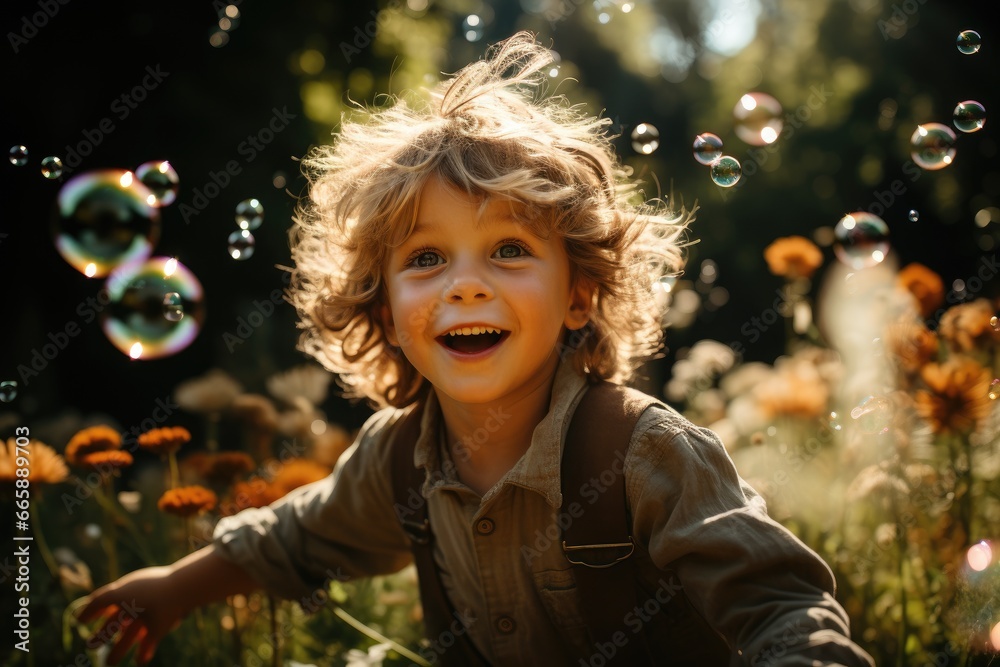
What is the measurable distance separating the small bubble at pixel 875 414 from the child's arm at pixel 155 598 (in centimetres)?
128

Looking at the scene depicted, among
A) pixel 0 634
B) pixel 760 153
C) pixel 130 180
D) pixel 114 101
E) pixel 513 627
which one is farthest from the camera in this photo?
pixel 760 153

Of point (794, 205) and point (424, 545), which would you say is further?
point (794, 205)

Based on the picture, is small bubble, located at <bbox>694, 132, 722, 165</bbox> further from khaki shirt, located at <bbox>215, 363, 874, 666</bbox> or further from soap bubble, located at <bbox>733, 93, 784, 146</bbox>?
khaki shirt, located at <bbox>215, 363, 874, 666</bbox>

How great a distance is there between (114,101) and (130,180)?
1695 mm

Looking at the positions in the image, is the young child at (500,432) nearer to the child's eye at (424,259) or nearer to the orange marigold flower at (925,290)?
the child's eye at (424,259)

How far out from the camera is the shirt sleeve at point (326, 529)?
1.88 metres

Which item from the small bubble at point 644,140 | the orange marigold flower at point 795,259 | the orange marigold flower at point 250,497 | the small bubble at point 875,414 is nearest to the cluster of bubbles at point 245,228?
the orange marigold flower at point 250,497

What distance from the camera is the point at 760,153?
782 centimetres

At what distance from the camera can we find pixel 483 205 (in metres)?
1.55

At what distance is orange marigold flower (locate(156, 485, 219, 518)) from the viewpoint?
1766mm

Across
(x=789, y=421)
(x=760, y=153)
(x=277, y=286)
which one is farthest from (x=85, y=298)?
(x=760, y=153)

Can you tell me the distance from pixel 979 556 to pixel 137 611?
1667mm

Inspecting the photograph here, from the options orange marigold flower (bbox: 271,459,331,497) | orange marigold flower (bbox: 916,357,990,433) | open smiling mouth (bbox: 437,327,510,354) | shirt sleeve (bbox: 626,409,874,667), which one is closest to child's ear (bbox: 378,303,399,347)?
open smiling mouth (bbox: 437,327,510,354)

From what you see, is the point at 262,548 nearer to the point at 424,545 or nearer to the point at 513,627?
the point at 424,545
